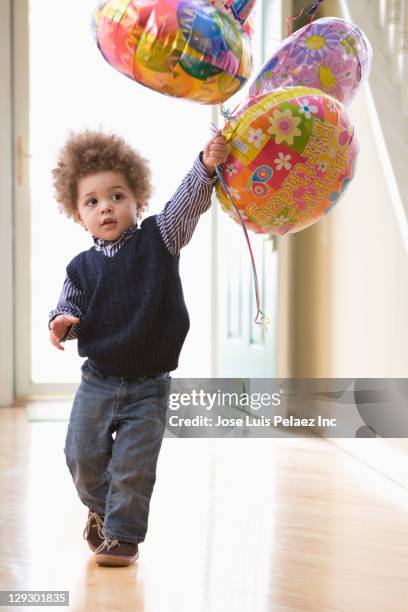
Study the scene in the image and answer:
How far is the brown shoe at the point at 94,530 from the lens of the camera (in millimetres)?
1787

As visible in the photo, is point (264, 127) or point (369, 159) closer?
point (264, 127)

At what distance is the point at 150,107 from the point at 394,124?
209 cm

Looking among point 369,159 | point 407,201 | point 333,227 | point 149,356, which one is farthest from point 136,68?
point 333,227

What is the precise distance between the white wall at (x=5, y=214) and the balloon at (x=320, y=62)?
7.59ft

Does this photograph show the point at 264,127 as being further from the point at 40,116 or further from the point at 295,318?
the point at 40,116

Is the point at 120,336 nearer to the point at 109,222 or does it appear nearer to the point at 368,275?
the point at 109,222

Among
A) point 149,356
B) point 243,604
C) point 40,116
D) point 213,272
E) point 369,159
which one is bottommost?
point 243,604

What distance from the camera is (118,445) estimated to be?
5.64ft

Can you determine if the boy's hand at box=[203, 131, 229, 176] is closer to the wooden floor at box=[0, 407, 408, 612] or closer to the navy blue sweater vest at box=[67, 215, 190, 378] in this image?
the navy blue sweater vest at box=[67, 215, 190, 378]

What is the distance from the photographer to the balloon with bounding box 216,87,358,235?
1.45 meters

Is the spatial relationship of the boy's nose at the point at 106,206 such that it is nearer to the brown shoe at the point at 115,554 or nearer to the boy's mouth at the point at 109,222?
the boy's mouth at the point at 109,222

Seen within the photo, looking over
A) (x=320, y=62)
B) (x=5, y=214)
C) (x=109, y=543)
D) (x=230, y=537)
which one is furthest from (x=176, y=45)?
(x=5, y=214)

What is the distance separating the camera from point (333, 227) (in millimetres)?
3141

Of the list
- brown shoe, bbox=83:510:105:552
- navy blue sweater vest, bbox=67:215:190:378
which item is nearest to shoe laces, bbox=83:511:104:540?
brown shoe, bbox=83:510:105:552
